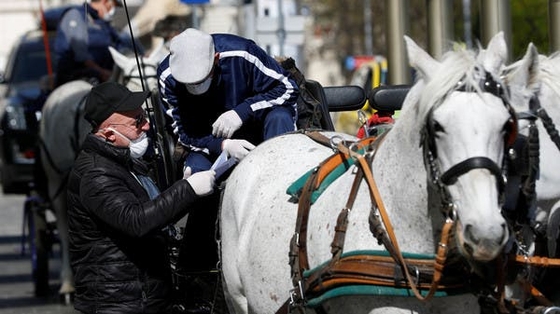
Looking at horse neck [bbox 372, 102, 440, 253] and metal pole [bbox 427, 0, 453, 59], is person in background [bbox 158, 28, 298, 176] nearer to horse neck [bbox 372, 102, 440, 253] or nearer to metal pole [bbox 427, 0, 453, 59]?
horse neck [bbox 372, 102, 440, 253]

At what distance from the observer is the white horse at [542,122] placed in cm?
639

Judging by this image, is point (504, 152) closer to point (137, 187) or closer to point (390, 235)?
point (390, 235)

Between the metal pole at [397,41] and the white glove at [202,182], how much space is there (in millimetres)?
10707

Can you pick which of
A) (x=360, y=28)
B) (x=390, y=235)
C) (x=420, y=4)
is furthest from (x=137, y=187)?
(x=360, y=28)

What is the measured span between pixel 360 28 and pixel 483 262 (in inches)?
1911

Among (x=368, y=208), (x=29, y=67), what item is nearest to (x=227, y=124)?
(x=368, y=208)

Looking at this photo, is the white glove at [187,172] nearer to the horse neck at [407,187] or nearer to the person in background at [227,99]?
the person in background at [227,99]

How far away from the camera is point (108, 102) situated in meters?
7.41

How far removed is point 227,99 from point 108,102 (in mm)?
885

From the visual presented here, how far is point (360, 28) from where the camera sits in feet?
177

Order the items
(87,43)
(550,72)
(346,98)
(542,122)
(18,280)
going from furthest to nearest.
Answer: (18,280) < (87,43) < (346,98) < (550,72) < (542,122)

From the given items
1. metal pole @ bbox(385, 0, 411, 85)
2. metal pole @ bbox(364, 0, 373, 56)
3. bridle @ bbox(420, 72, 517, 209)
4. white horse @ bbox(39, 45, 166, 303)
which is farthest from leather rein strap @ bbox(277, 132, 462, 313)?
metal pole @ bbox(364, 0, 373, 56)

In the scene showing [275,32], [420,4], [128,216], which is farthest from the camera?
[420,4]

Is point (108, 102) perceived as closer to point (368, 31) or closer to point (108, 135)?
point (108, 135)
